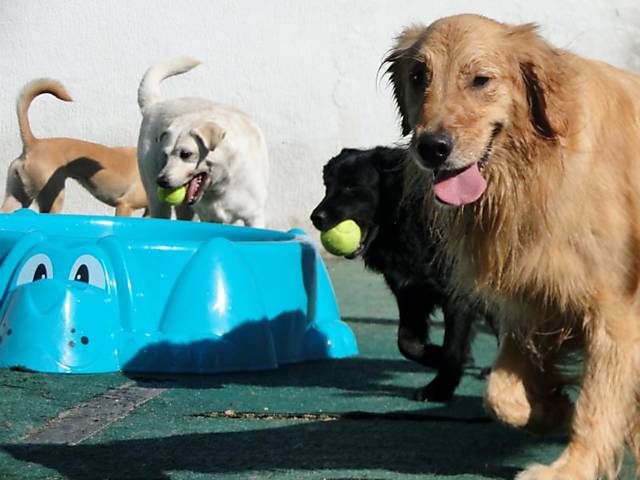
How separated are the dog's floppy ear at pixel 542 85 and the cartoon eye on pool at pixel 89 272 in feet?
8.46

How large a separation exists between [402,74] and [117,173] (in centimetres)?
674

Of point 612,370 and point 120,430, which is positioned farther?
point 120,430

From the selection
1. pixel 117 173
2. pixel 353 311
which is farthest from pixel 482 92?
pixel 117 173

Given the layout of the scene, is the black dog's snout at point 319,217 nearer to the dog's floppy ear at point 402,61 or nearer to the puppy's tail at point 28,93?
the dog's floppy ear at point 402,61

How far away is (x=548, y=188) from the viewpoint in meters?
3.40

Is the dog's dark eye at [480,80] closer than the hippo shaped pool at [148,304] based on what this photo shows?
Yes

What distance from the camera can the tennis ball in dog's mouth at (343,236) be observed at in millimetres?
5418

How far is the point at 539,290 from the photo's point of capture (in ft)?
11.4

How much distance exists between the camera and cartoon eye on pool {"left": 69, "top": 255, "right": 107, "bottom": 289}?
5348mm

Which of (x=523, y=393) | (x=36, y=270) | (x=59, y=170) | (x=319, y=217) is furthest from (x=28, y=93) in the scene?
(x=523, y=393)

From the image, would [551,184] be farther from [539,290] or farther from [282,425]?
[282,425]

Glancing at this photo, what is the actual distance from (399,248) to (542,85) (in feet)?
7.24

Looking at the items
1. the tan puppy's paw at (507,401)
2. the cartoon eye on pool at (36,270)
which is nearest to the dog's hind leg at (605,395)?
the tan puppy's paw at (507,401)

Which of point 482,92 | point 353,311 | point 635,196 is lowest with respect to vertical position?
point 353,311
